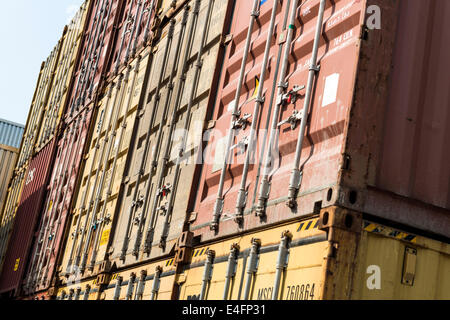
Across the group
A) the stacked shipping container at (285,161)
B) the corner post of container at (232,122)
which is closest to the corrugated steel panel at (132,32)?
the stacked shipping container at (285,161)

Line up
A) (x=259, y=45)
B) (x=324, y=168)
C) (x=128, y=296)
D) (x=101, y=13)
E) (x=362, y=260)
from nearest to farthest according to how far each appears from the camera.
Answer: (x=362, y=260), (x=324, y=168), (x=259, y=45), (x=128, y=296), (x=101, y=13)

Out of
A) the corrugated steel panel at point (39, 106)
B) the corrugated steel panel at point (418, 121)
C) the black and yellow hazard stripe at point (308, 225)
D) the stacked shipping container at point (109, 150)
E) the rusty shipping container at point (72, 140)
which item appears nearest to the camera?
the black and yellow hazard stripe at point (308, 225)

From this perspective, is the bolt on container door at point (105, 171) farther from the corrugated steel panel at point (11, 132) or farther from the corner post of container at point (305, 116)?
the corrugated steel panel at point (11, 132)

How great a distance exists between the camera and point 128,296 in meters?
8.67

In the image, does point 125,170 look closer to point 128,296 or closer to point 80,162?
point 128,296

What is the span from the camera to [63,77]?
1927cm

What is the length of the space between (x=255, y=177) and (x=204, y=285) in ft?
4.05

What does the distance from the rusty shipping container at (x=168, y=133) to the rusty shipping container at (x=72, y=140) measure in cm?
359

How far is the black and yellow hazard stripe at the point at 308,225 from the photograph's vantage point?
16.3ft

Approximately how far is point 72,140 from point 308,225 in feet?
35.3

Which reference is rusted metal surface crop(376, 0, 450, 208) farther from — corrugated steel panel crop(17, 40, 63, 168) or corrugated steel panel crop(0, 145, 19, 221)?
corrugated steel panel crop(0, 145, 19, 221)

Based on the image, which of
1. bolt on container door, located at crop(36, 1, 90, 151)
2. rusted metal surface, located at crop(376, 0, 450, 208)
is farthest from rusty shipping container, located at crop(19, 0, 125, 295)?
rusted metal surface, located at crop(376, 0, 450, 208)

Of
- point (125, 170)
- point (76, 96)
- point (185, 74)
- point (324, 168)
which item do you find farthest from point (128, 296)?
point (76, 96)

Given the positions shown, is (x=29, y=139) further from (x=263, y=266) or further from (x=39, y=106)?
(x=263, y=266)
